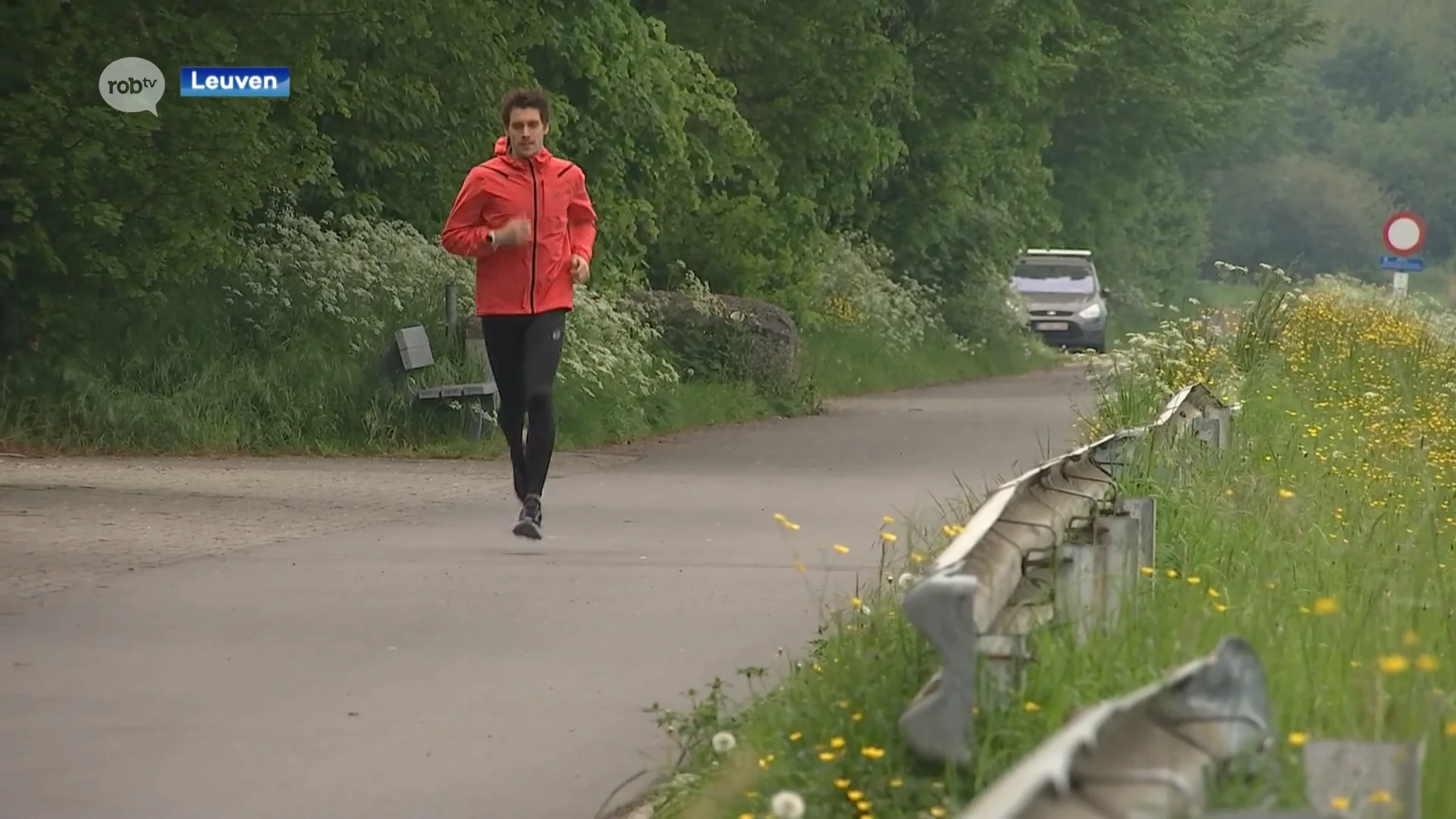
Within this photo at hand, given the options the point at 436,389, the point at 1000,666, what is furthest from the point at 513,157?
the point at 1000,666

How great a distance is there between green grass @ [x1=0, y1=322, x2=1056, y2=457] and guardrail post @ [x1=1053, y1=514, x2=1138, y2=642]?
11.0 m

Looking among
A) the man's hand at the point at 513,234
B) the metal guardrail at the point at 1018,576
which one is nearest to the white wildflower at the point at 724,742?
the metal guardrail at the point at 1018,576

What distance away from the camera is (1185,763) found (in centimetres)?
431

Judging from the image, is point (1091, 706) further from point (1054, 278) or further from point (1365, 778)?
point (1054, 278)

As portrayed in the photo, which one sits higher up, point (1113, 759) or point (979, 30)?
point (979, 30)

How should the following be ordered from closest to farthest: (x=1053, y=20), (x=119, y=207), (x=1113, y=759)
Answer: (x=1113, y=759)
(x=119, y=207)
(x=1053, y=20)

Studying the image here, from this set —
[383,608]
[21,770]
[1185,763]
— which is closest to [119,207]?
[383,608]

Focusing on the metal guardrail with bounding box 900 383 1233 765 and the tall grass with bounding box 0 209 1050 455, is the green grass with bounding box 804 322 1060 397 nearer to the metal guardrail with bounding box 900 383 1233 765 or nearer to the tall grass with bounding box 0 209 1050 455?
the tall grass with bounding box 0 209 1050 455

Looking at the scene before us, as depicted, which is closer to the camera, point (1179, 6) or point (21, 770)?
point (21, 770)

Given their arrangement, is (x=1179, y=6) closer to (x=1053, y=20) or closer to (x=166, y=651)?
(x=1053, y=20)

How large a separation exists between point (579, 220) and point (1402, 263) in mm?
24744

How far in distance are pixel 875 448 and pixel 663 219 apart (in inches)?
344

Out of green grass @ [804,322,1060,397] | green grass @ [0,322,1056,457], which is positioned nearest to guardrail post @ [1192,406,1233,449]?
green grass @ [0,322,1056,457]

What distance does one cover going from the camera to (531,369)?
12836 millimetres
